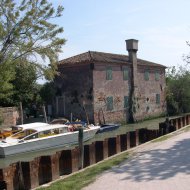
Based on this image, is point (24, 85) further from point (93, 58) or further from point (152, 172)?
point (152, 172)

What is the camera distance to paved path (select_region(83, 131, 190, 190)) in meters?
8.62

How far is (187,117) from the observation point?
2583 centimetres

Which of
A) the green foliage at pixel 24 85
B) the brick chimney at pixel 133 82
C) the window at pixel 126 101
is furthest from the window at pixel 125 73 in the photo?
the green foliage at pixel 24 85

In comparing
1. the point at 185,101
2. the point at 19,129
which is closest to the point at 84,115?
the point at 19,129

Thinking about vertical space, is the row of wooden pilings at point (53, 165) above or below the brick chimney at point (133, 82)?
below

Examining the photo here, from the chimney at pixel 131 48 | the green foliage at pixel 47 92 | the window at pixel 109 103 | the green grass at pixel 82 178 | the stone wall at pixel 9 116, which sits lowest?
the green grass at pixel 82 178

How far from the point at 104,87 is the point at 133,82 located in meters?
4.94

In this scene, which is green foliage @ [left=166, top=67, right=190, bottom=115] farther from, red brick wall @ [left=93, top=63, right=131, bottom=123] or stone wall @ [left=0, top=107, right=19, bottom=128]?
stone wall @ [left=0, top=107, right=19, bottom=128]

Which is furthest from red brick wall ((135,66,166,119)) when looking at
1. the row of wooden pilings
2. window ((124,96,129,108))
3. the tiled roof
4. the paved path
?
the paved path

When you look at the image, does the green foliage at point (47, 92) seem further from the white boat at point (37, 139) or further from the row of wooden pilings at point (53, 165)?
the row of wooden pilings at point (53, 165)

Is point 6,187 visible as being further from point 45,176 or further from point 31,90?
point 31,90

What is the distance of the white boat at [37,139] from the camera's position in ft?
61.5

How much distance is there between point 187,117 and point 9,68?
14606mm

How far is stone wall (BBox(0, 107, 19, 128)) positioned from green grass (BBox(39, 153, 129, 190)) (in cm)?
1501
